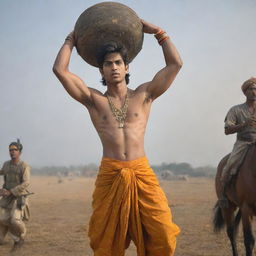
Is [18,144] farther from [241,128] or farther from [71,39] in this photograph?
[71,39]

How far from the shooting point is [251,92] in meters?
6.82

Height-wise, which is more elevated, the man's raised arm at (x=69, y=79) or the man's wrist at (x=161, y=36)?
the man's wrist at (x=161, y=36)

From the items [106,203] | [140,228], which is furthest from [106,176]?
[140,228]

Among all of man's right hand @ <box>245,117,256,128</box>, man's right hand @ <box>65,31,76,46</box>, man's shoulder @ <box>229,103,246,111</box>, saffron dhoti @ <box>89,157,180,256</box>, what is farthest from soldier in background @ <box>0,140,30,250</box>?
saffron dhoti @ <box>89,157,180,256</box>

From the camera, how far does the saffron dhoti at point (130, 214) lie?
141 inches

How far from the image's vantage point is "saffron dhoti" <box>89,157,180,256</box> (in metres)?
3.57

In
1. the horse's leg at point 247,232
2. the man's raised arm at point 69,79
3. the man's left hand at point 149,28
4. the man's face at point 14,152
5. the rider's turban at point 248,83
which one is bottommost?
the horse's leg at point 247,232

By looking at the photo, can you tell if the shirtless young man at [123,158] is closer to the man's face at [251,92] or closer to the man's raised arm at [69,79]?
the man's raised arm at [69,79]

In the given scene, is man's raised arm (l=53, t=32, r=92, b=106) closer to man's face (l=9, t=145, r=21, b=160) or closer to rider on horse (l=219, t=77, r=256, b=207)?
rider on horse (l=219, t=77, r=256, b=207)

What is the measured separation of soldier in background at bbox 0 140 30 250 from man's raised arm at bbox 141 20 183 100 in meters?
5.21

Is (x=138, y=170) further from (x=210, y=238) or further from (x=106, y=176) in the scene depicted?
(x=210, y=238)

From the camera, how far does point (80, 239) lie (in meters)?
8.77

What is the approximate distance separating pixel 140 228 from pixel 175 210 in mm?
10000

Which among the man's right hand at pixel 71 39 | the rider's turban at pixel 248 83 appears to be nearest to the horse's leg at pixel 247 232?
the rider's turban at pixel 248 83
